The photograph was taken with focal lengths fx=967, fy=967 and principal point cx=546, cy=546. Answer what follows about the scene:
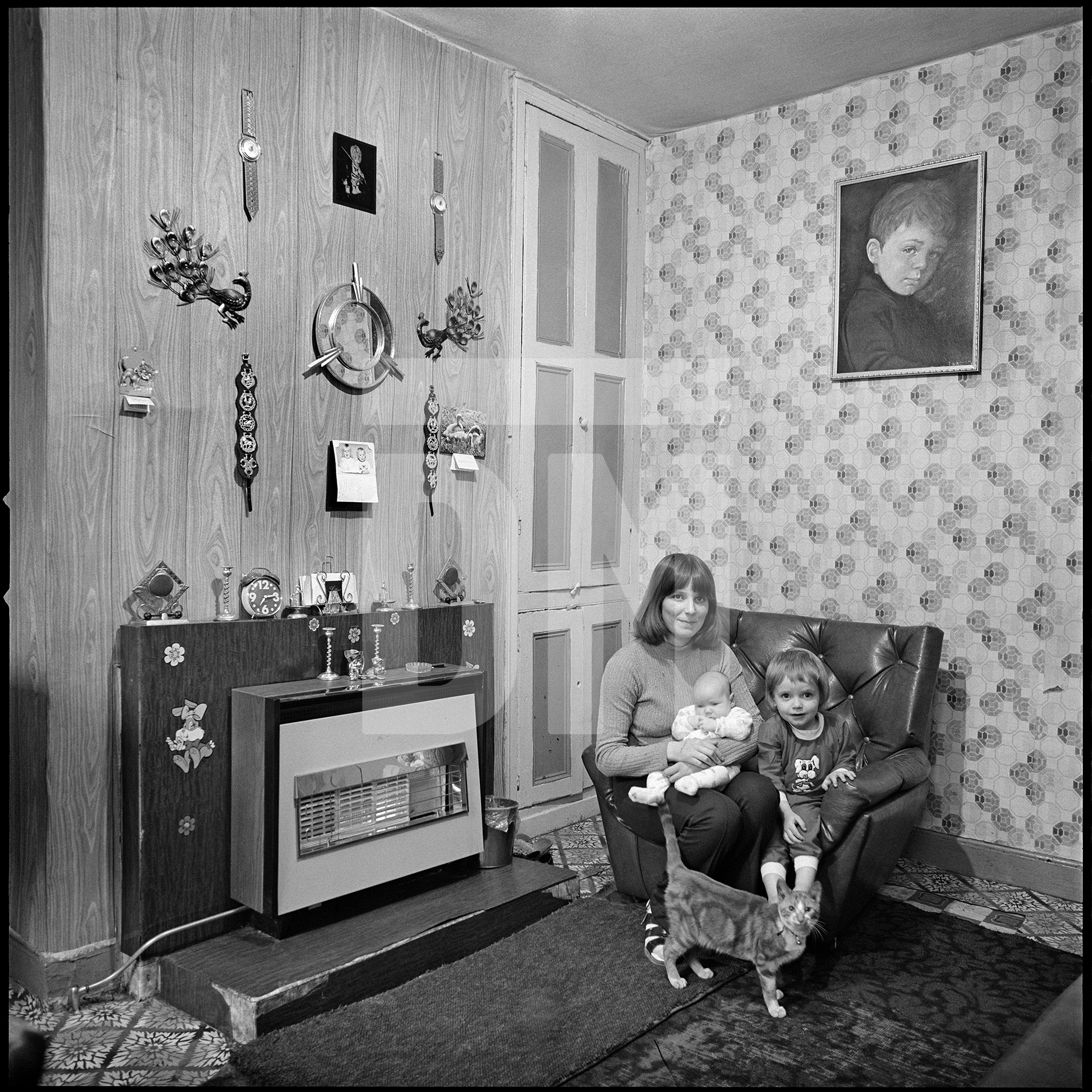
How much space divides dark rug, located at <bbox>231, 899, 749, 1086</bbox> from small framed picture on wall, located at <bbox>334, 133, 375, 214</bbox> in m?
2.27

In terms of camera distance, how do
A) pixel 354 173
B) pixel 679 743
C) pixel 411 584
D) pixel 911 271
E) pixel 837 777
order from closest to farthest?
pixel 679 743, pixel 837 777, pixel 354 173, pixel 411 584, pixel 911 271

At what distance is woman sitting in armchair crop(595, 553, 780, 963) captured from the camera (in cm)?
259

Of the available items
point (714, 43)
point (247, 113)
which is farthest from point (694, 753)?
point (714, 43)

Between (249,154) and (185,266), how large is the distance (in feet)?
1.34

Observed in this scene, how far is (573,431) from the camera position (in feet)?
12.9

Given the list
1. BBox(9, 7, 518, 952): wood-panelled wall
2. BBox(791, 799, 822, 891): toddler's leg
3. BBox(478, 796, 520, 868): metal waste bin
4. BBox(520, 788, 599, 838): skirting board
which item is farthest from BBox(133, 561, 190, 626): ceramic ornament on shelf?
BBox(791, 799, 822, 891): toddler's leg

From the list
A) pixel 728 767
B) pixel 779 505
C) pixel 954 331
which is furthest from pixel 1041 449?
pixel 728 767

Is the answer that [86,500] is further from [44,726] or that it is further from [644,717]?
[644,717]

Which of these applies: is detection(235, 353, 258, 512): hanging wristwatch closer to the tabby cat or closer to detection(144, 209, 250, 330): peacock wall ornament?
detection(144, 209, 250, 330): peacock wall ornament

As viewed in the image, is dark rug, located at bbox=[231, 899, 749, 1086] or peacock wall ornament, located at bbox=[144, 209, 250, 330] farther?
peacock wall ornament, located at bbox=[144, 209, 250, 330]

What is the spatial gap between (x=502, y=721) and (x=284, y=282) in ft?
5.70

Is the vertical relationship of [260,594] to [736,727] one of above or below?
above

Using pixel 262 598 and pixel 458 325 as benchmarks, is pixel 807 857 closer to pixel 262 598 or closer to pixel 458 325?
pixel 262 598

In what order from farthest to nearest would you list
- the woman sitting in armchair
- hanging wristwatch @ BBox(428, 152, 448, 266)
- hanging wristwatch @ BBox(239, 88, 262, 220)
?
hanging wristwatch @ BBox(428, 152, 448, 266), hanging wristwatch @ BBox(239, 88, 262, 220), the woman sitting in armchair
